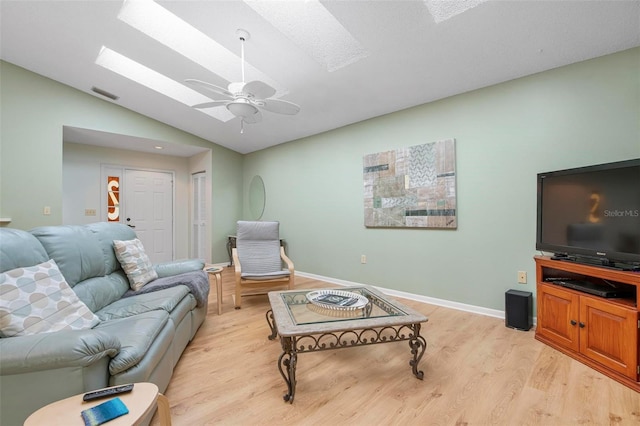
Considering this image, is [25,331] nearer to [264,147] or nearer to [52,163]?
[52,163]

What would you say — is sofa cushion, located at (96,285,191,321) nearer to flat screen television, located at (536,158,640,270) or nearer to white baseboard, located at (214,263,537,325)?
white baseboard, located at (214,263,537,325)

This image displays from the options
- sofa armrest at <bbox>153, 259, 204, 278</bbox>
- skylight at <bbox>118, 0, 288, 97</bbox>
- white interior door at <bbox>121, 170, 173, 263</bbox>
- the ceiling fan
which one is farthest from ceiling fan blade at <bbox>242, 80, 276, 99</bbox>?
white interior door at <bbox>121, 170, 173, 263</bbox>

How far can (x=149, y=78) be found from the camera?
11.8 feet

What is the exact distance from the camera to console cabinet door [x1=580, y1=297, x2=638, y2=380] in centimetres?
162

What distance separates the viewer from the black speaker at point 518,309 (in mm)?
2383

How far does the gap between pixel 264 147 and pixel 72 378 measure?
4668 millimetres

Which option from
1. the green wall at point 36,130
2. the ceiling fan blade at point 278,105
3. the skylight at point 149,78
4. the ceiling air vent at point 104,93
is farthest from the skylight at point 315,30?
the green wall at point 36,130

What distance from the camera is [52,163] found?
3590 millimetres

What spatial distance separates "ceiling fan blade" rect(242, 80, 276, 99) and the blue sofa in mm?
1614

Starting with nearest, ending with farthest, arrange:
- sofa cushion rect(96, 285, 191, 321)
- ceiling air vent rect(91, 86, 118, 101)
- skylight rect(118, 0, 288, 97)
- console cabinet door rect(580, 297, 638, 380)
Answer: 1. console cabinet door rect(580, 297, 638, 380)
2. sofa cushion rect(96, 285, 191, 321)
3. skylight rect(118, 0, 288, 97)
4. ceiling air vent rect(91, 86, 118, 101)

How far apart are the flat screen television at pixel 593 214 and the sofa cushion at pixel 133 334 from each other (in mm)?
2898

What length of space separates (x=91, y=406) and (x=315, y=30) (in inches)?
111

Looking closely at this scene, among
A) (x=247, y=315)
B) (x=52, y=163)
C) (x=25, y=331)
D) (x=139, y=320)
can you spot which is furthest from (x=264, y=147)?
(x=25, y=331)

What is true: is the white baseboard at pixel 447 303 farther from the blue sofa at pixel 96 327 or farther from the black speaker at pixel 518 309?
the blue sofa at pixel 96 327
